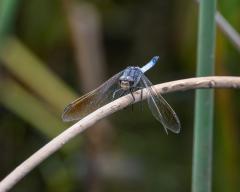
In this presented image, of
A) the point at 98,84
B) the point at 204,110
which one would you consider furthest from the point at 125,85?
the point at 98,84

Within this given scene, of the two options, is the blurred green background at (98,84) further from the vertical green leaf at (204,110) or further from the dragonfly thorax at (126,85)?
the vertical green leaf at (204,110)

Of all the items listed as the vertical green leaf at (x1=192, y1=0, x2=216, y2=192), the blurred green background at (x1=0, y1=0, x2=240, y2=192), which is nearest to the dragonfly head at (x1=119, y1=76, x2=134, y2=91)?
the vertical green leaf at (x1=192, y1=0, x2=216, y2=192)

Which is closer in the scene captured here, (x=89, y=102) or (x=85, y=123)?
(x=85, y=123)

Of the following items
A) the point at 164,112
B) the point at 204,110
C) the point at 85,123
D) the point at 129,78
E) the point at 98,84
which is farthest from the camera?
the point at 98,84

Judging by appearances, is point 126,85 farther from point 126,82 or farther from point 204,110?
point 204,110

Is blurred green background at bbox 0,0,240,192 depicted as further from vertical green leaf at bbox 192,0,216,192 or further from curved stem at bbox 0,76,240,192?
curved stem at bbox 0,76,240,192

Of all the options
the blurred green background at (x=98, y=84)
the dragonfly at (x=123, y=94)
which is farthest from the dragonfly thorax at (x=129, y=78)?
the blurred green background at (x=98, y=84)

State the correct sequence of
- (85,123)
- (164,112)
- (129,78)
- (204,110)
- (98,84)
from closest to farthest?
(85,123), (204,110), (164,112), (129,78), (98,84)

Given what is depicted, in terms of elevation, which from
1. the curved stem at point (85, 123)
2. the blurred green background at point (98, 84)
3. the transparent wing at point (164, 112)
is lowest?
the curved stem at point (85, 123)
